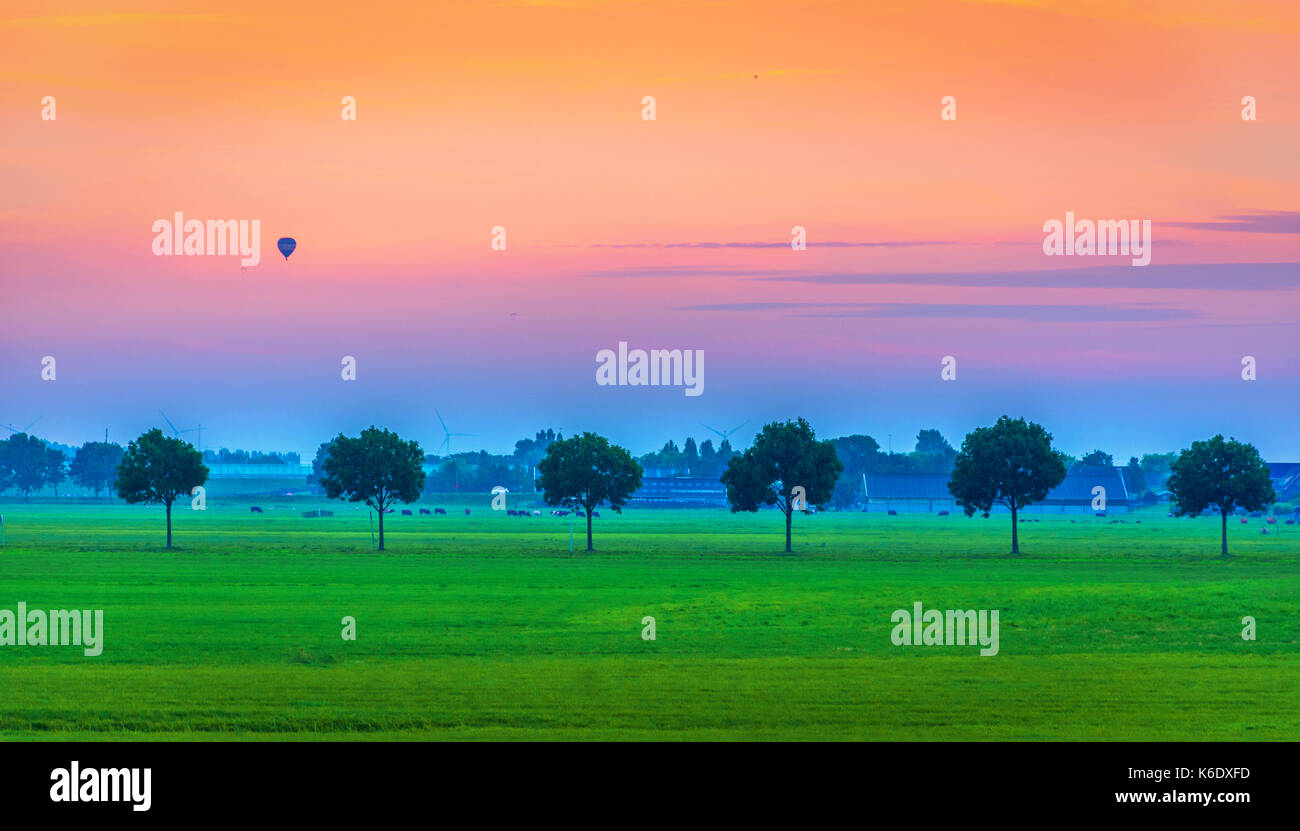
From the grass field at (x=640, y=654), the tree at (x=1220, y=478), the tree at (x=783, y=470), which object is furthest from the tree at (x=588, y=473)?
the tree at (x=1220, y=478)

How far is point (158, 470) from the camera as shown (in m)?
105

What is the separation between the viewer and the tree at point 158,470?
10450 cm

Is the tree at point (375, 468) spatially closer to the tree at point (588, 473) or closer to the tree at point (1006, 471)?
the tree at point (588, 473)

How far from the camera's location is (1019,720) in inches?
999

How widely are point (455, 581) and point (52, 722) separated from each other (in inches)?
1548

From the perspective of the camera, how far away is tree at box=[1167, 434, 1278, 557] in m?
102

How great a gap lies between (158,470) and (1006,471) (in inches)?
2640

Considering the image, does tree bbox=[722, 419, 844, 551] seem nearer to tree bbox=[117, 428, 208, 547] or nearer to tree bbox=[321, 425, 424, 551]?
tree bbox=[321, 425, 424, 551]

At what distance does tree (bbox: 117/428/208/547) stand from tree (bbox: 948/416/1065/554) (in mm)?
60102

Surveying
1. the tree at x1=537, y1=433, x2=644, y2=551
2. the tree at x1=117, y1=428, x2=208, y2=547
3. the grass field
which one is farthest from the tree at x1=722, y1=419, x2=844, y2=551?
the tree at x1=117, y1=428, x2=208, y2=547

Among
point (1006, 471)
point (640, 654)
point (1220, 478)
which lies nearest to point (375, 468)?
point (1006, 471)
